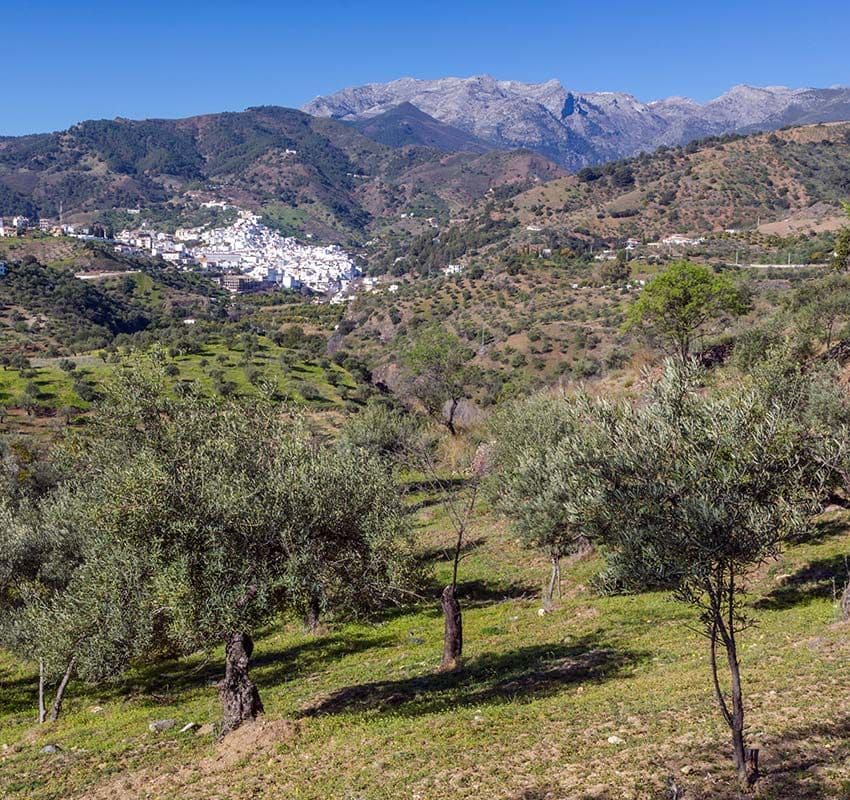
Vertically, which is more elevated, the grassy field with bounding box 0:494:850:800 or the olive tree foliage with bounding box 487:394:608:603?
the olive tree foliage with bounding box 487:394:608:603

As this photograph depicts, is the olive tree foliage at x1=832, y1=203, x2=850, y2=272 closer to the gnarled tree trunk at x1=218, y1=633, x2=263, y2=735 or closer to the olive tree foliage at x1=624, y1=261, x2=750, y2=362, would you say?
the olive tree foliage at x1=624, y1=261, x2=750, y2=362

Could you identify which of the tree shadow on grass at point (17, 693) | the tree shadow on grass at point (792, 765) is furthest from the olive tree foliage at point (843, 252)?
the tree shadow on grass at point (17, 693)

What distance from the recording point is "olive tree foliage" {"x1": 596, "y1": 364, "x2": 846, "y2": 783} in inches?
399

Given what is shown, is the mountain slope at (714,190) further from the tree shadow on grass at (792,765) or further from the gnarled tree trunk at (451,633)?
the tree shadow on grass at (792,765)

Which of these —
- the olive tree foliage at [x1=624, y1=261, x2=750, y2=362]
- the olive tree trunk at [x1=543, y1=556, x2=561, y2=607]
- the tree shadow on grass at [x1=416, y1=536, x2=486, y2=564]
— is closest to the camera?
the olive tree trunk at [x1=543, y1=556, x2=561, y2=607]

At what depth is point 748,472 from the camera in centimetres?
1032

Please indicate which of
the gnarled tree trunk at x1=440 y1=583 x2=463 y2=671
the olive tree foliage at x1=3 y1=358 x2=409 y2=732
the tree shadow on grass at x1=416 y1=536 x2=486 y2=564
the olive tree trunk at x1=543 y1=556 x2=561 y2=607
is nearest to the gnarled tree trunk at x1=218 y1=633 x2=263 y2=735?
the olive tree foliage at x1=3 y1=358 x2=409 y2=732

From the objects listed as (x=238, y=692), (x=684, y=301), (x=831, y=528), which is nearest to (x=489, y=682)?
(x=238, y=692)

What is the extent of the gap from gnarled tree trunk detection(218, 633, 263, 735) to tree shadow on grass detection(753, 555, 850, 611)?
636 inches

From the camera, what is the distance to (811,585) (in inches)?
903

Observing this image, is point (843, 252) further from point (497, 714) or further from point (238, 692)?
point (238, 692)

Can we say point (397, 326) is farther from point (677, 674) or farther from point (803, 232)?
point (677, 674)

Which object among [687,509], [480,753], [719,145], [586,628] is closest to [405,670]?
[586,628]

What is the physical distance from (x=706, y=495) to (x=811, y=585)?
16470 mm
